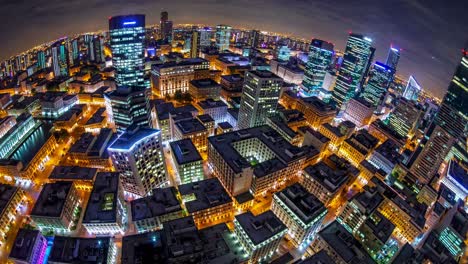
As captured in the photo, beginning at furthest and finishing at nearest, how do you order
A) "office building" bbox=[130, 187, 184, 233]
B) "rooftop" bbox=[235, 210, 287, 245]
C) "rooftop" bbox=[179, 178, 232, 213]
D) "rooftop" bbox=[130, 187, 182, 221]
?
1. "rooftop" bbox=[179, 178, 232, 213]
2. "rooftop" bbox=[130, 187, 182, 221]
3. "office building" bbox=[130, 187, 184, 233]
4. "rooftop" bbox=[235, 210, 287, 245]

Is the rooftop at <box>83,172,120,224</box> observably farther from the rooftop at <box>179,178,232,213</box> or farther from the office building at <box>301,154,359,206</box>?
the office building at <box>301,154,359,206</box>

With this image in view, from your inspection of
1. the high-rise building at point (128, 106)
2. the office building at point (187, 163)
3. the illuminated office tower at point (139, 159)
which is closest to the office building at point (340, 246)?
the office building at point (187, 163)

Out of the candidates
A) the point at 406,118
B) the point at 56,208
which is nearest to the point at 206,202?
the point at 56,208

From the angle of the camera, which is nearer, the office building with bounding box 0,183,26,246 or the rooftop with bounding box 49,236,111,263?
the rooftop with bounding box 49,236,111,263

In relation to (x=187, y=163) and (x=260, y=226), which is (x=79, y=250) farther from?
(x=260, y=226)

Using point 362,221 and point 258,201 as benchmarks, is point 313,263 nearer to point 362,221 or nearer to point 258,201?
point 362,221

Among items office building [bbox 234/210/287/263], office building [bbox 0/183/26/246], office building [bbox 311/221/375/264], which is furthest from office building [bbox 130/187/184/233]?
office building [bbox 311/221/375/264]
